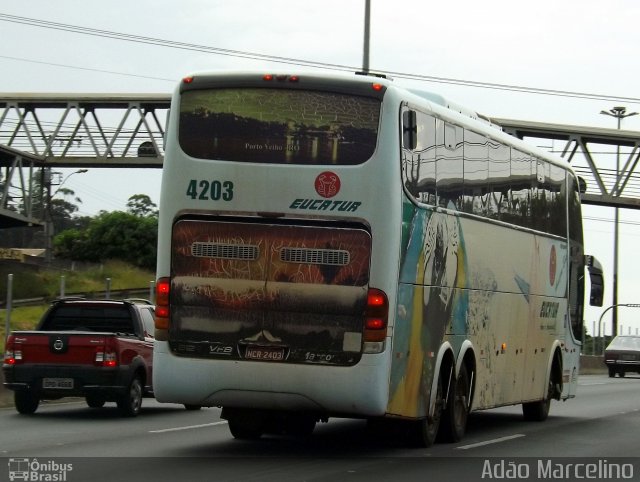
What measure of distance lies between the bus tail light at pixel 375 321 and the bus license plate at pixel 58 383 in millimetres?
7395

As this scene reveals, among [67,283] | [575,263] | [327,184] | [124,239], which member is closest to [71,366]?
[327,184]

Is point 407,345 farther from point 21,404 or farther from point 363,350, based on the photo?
point 21,404

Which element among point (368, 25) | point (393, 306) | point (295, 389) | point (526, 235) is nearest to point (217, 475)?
point (295, 389)

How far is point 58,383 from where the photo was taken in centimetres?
2009

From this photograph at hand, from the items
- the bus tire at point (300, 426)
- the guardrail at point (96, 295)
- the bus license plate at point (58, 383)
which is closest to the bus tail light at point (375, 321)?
the bus tire at point (300, 426)

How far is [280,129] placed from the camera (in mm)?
14336

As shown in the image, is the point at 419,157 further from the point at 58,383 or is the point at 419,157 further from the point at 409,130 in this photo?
the point at 58,383

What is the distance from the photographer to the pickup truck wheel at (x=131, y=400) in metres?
20.6

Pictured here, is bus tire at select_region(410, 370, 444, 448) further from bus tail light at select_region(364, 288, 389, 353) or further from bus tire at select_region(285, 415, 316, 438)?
bus tail light at select_region(364, 288, 389, 353)

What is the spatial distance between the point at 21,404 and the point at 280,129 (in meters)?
8.39

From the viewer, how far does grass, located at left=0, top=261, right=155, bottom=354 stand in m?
50.4

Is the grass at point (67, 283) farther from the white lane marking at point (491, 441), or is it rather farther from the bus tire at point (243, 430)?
the bus tire at point (243, 430)

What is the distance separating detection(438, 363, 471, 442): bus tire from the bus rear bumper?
111 inches

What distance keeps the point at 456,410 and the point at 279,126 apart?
4586 mm
